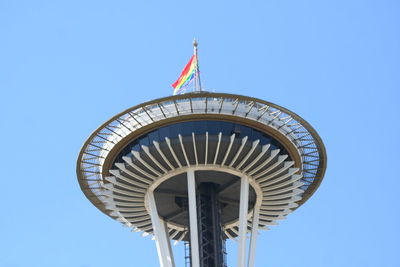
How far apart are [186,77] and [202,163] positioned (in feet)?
27.3

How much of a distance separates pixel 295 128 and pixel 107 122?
45.0 ft

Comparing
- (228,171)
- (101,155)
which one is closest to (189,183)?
(228,171)

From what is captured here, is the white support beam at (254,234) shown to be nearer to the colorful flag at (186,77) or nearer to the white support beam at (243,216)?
the white support beam at (243,216)

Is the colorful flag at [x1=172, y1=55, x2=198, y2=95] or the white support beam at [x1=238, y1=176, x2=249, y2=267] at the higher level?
the colorful flag at [x1=172, y1=55, x2=198, y2=95]

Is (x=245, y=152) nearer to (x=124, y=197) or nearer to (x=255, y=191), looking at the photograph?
(x=255, y=191)

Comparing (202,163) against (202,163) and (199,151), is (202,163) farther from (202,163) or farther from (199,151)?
(199,151)

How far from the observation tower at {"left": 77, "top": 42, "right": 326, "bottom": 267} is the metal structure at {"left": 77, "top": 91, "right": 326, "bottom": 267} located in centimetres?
7

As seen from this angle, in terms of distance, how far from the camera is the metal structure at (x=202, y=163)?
58594mm

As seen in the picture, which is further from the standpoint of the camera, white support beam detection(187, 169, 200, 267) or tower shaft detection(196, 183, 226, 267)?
tower shaft detection(196, 183, 226, 267)

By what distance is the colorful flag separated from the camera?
64.4 metres

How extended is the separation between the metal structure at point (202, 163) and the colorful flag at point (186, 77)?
237 inches

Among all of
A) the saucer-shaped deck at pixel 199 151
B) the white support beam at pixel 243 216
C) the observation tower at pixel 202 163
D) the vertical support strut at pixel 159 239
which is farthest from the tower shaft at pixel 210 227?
the vertical support strut at pixel 159 239

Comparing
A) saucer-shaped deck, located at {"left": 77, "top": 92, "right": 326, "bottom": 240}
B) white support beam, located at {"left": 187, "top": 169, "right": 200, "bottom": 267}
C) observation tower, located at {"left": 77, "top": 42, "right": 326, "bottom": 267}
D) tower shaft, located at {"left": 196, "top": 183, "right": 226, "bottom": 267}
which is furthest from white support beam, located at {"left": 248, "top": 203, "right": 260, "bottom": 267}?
white support beam, located at {"left": 187, "top": 169, "right": 200, "bottom": 267}

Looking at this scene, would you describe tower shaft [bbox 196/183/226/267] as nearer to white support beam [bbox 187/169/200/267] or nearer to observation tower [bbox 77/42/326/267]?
observation tower [bbox 77/42/326/267]
